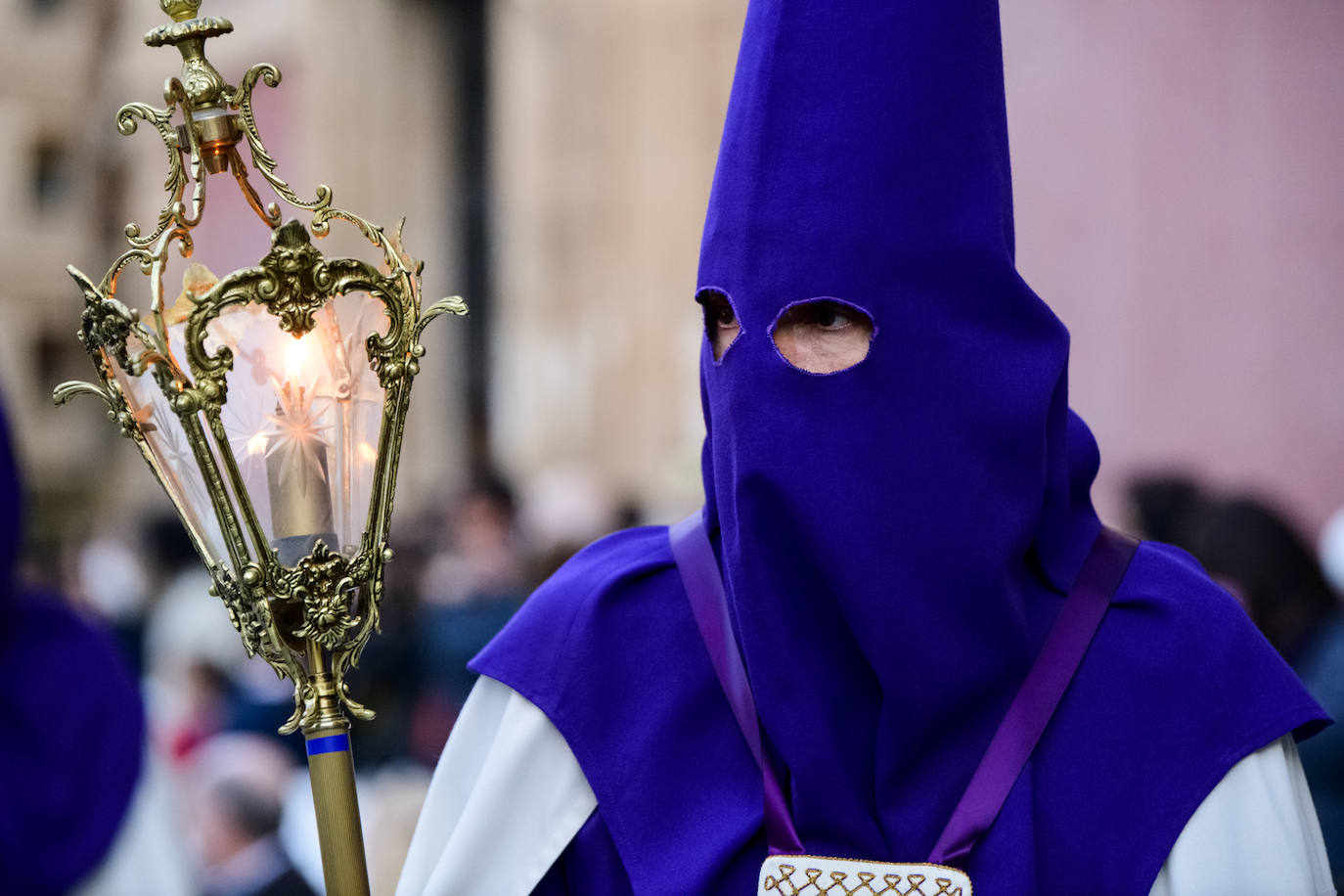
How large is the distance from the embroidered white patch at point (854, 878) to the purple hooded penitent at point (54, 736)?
1346 mm

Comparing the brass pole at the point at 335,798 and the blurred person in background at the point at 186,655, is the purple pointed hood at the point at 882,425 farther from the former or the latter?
the blurred person in background at the point at 186,655

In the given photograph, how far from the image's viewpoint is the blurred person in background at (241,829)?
163 inches

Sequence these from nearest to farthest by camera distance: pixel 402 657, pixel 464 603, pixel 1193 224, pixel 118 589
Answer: pixel 1193 224
pixel 464 603
pixel 402 657
pixel 118 589

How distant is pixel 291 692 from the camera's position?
5.90 meters

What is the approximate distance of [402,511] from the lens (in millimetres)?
14820

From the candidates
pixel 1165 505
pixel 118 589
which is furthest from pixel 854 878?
pixel 118 589

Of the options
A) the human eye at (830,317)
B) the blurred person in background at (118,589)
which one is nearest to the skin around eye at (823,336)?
the human eye at (830,317)

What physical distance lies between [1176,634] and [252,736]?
13.2 feet

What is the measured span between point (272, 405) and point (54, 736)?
1.43 meters

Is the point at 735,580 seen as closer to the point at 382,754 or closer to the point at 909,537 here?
the point at 909,537

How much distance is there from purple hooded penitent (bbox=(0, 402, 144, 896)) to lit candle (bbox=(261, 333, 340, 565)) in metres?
1.30

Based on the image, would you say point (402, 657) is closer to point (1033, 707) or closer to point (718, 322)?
point (718, 322)

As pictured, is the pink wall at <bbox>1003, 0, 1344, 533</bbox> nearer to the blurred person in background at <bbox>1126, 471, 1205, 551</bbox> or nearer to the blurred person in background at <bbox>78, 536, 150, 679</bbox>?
the blurred person in background at <bbox>1126, 471, 1205, 551</bbox>

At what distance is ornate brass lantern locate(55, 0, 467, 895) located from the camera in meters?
1.97
